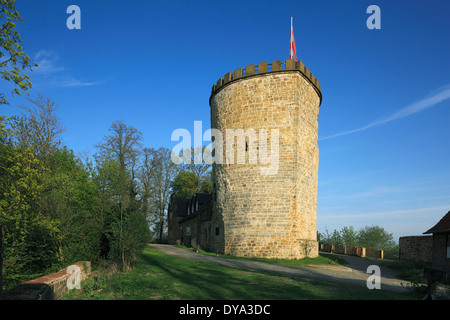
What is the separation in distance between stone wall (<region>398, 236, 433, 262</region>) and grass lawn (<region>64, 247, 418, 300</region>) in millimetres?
16330

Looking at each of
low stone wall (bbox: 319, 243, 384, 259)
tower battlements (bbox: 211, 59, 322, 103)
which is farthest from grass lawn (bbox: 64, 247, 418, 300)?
low stone wall (bbox: 319, 243, 384, 259)

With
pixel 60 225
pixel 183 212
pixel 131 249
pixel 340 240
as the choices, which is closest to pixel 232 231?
pixel 131 249

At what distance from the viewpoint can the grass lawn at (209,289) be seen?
7.64 meters

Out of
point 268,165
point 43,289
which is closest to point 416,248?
point 268,165

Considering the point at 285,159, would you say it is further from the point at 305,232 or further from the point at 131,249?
the point at 131,249

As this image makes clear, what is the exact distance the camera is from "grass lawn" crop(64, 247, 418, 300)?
764 cm

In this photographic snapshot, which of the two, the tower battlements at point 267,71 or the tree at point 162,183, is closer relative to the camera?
the tower battlements at point 267,71

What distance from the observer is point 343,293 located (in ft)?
26.9

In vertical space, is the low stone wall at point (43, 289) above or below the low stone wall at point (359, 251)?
above

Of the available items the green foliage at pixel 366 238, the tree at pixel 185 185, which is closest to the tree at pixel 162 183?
the tree at pixel 185 185

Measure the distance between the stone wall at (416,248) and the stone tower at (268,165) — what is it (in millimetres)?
8877

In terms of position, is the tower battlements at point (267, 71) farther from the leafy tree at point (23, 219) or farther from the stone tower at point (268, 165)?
the leafy tree at point (23, 219)

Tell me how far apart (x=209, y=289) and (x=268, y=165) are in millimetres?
11149

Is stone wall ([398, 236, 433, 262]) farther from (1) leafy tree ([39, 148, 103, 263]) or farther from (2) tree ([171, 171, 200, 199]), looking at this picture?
(2) tree ([171, 171, 200, 199])
